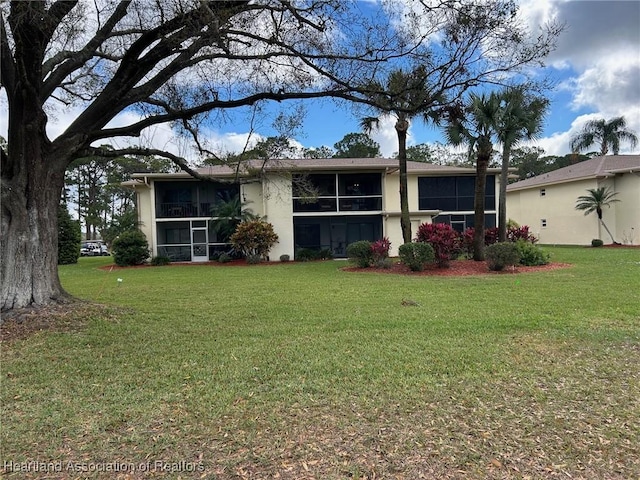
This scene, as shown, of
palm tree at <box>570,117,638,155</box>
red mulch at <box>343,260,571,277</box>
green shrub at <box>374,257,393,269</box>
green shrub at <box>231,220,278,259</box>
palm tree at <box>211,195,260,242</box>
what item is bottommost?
red mulch at <box>343,260,571,277</box>

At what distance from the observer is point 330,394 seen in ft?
12.6

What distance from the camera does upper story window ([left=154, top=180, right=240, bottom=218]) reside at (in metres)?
22.1

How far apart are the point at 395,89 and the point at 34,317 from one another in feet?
23.1

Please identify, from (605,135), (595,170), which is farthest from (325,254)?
(605,135)

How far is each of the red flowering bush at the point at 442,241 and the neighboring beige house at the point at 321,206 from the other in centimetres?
644

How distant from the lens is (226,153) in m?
9.81

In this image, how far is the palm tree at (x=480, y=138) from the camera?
14664mm

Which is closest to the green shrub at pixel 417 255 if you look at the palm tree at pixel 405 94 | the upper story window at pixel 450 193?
the palm tree at pixel 405 94

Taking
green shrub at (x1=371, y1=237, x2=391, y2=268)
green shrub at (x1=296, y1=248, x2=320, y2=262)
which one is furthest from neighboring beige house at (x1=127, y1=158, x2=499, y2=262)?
green shrub at (x1=371, y1=237, x2=391, y2=268)

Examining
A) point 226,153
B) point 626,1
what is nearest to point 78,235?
point 226,153

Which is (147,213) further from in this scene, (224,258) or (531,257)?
(531,257)

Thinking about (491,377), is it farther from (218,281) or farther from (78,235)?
(78,235)

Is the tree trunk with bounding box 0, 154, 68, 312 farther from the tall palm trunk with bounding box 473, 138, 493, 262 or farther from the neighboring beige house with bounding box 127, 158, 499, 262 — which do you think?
the neighboring beige house with bounding box 127, 158, 499, 262

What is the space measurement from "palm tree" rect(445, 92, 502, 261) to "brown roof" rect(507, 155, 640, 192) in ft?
44.1
